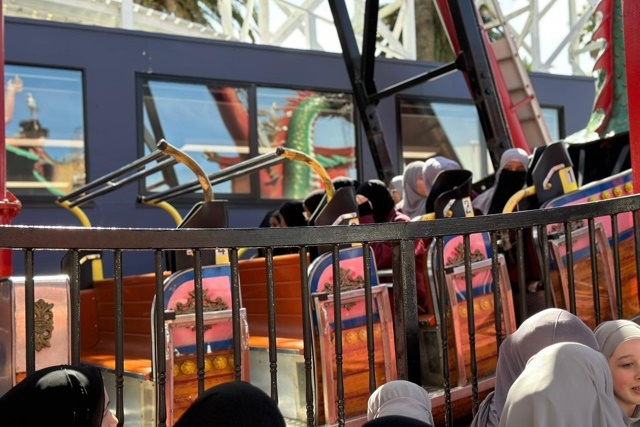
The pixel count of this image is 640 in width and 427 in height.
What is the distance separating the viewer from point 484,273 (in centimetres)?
421

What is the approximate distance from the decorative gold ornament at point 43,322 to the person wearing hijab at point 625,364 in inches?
73.8

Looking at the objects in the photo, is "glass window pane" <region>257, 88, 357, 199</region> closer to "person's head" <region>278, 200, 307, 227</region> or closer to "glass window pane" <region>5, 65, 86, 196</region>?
"person's head" <region>278, 200, 307, 227</region>

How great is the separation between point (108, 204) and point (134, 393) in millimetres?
3740

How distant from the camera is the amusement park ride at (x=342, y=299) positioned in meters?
3.03

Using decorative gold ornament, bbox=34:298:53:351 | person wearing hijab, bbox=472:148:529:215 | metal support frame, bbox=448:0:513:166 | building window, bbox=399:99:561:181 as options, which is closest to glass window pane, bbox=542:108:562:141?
building window, bbox=399:99:561:181

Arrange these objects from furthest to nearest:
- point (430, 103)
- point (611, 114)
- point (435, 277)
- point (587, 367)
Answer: point (430, 103) < point (611, 114) < point (435, 277) < point (587, 367)

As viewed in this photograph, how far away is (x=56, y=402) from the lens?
6.48 ft

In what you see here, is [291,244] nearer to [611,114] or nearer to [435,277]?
[435,277]

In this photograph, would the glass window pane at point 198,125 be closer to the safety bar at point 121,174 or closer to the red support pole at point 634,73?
the safety bar at point 121,174

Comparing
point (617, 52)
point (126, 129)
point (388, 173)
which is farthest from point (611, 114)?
point (126, 129)

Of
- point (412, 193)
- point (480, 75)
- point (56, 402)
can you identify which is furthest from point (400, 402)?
point (480, 75)

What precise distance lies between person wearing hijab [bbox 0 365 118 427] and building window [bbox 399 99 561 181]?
684 cm

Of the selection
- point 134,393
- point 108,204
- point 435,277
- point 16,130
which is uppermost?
point 16,130

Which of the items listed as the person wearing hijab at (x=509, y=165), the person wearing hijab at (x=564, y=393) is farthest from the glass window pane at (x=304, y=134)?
the person wearing hijab at (x=564, y=393)
